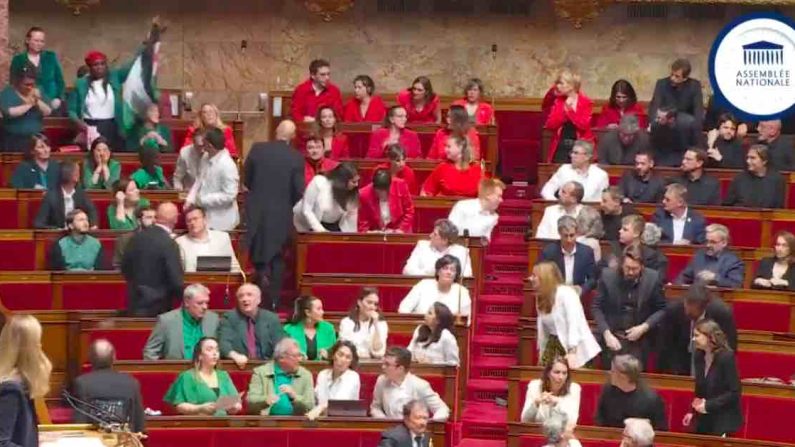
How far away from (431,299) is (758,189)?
105 inches

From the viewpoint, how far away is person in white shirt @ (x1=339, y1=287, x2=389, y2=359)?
12.7m

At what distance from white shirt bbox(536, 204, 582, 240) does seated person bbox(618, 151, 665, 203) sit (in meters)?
0.68

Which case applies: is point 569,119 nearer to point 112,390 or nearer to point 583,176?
point 583,176

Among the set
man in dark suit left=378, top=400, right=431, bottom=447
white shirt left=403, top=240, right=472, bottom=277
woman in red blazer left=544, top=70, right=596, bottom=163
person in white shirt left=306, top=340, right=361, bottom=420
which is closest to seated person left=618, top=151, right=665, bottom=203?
woman in red blazer left=544, top=70, right=596, bottom=163

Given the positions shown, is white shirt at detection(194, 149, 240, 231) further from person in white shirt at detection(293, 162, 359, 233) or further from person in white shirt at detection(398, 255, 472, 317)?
person in white shirt at detection(398, 255, 472, 317)

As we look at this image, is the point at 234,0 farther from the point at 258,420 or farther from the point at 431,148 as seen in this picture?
the point at 258,420

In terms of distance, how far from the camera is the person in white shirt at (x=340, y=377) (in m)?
12.1

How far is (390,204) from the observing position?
1444 cm

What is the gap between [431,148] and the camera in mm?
15867

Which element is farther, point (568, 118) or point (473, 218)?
point (568, 118)

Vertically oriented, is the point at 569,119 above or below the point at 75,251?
above

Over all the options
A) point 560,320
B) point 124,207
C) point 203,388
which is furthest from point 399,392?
point 124,207

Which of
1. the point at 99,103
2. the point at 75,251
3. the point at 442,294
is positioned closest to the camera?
the point at 442,294

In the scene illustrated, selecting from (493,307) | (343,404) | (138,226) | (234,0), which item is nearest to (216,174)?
(138,226)
